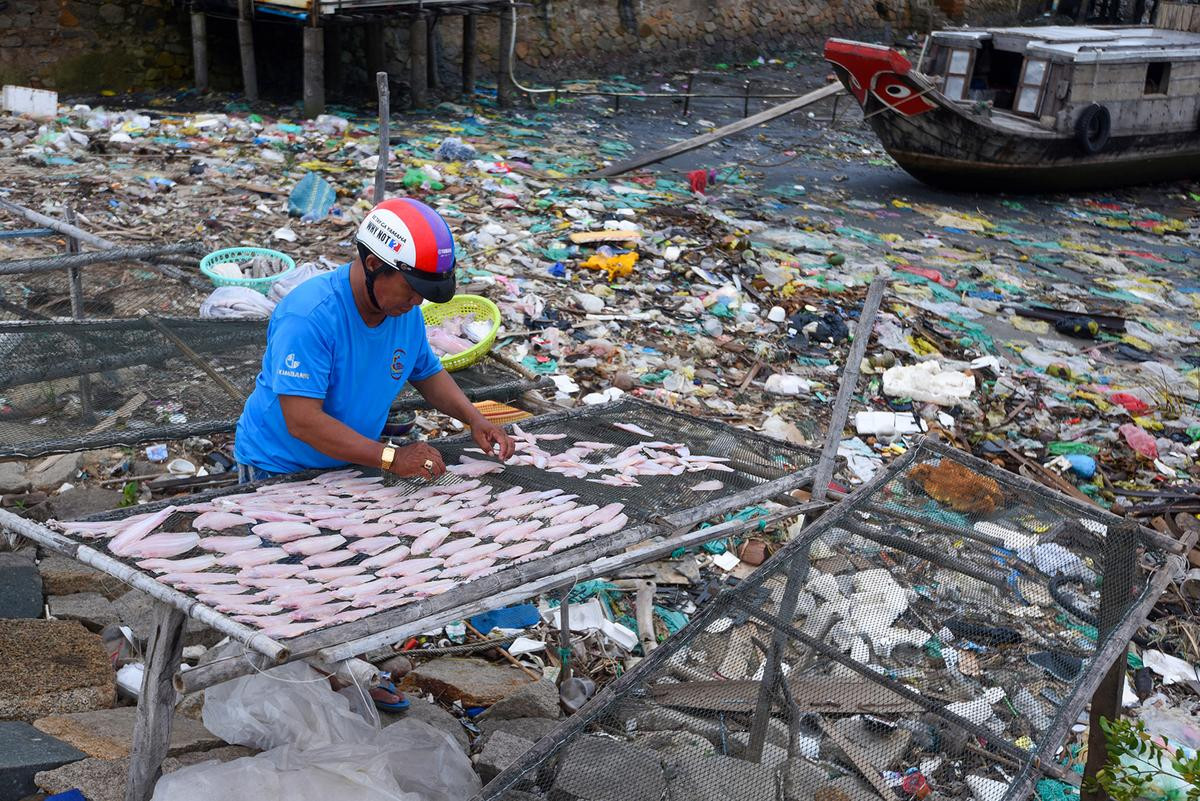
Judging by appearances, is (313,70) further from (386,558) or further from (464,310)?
(386,558)

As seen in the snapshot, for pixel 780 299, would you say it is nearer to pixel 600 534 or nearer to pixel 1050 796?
pixel 1050 796

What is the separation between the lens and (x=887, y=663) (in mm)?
3145

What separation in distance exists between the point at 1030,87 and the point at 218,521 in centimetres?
1310

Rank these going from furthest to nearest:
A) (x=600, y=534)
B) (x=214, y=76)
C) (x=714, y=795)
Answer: (x=214, y=76) → (x=600, y=534) → (x=714, y=795)

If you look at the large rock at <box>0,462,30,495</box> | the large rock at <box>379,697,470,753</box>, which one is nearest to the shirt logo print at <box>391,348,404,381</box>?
the large rock at <box>379,697,470,753</box>

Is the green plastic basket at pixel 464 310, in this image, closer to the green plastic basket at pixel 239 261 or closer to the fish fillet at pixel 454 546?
the green plastic basket at pixel 239 261

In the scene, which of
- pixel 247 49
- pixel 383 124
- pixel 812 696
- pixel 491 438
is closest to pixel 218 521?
pixel 491 438

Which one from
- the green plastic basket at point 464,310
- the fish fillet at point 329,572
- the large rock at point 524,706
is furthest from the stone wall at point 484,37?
the fish fillet at point 329,572

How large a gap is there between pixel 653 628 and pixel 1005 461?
3.04m

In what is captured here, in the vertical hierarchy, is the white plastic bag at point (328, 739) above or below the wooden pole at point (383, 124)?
below

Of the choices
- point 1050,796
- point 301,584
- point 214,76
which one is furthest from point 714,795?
point 214,76

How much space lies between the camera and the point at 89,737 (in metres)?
2.93

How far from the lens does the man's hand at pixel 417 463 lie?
3.03 m

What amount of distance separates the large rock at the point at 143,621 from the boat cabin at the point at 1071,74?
1184 cm
